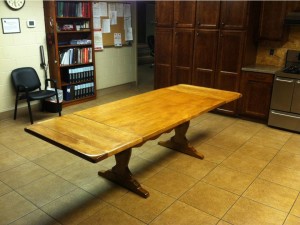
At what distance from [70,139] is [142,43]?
9.87m

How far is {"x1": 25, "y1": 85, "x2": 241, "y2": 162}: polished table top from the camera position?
2.07 metres

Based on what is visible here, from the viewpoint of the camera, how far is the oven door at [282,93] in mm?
4090

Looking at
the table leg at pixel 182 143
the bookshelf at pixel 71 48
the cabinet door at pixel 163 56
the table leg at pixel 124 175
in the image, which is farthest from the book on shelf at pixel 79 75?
the table leg at pixel 124 175

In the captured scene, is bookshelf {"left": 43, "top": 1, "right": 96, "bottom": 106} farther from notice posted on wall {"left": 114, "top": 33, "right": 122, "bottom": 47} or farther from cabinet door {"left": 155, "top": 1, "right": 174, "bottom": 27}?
cabinet door {"left": 155, "top": 1, "right": 174, "bottom": 27}

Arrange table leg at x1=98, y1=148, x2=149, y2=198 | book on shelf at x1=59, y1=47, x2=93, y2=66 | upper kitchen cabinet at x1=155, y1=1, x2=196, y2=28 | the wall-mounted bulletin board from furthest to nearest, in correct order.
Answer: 1. the wall-mounted bulletin board
2. book on shelf at x1=59, y1=47, x2=93, y2=66
3. upper kitchen cabinet at x1=155, y1=1, x2=196, y2=28
4. table leg at x1=98, y1=148, x2=149, y2=198

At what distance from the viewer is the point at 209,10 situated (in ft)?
15.2

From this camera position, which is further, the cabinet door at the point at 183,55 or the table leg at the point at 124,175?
the cabinet door at the point at 183,55

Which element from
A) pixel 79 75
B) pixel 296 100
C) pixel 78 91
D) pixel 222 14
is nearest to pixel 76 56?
pixel 79 75

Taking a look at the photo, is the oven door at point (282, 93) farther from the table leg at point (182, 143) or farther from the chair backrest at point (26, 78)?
the chair backrest at point (26, 78)

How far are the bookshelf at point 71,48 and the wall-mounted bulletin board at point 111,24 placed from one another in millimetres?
293

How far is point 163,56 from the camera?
5363 millimetres

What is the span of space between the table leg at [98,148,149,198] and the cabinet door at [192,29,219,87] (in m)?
2.62

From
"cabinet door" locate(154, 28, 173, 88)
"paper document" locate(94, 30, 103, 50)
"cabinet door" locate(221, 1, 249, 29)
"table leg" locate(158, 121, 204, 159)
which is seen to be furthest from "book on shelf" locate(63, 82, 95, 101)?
"cabinet door" locate(221, 1, 249, 29)

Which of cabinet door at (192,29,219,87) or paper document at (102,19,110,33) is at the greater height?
paper document at (102,19,110,33)
